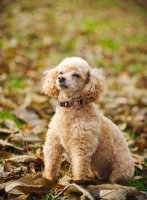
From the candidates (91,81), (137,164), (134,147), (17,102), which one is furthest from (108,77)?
(91,81)

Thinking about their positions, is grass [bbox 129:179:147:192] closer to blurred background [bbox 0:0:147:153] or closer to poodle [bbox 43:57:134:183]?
poodle [bbox 43:57:134:183]

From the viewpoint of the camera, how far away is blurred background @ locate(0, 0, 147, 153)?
566 cm

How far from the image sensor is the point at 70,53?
1042cm

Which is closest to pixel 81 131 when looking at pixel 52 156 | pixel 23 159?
pixel 52 156

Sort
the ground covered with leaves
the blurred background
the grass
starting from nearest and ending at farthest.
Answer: the ground covered with leaves
the grass
the blurred background

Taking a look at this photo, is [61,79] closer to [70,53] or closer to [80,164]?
[80,164]

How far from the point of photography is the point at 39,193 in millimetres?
3055

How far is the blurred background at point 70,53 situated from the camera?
5.66m

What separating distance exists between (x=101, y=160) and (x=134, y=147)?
139 centimetres

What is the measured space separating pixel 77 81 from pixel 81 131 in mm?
539

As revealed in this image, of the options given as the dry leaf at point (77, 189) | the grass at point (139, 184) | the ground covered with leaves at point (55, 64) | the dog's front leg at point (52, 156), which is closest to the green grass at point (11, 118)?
the ground covered with leaves at point (55, 64)

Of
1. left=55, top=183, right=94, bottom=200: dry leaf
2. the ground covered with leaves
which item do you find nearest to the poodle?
the ground covered with leaves

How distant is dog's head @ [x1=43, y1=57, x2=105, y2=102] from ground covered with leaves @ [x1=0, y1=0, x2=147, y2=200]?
0.84 m

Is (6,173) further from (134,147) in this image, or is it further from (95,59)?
(95,59)
